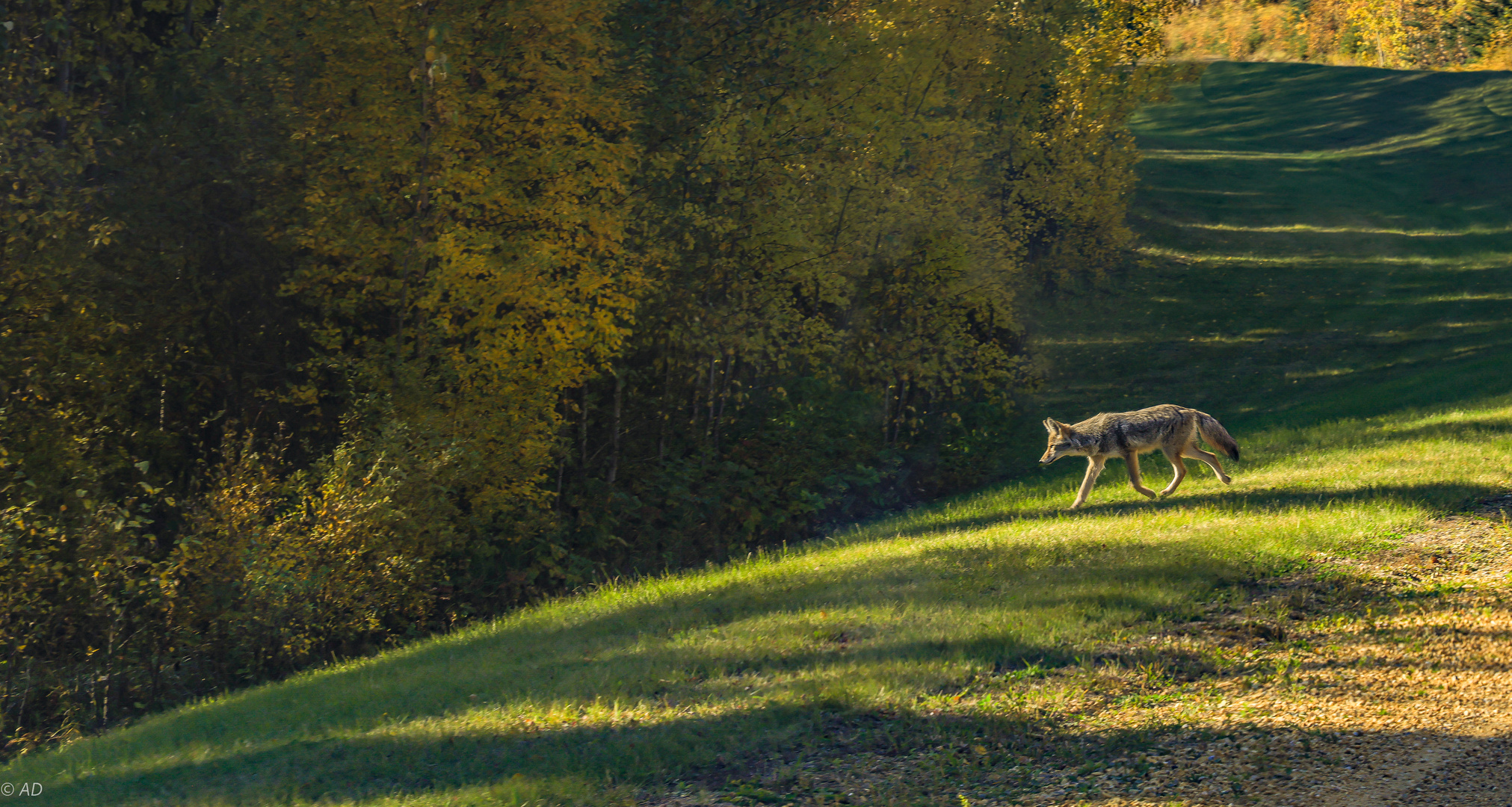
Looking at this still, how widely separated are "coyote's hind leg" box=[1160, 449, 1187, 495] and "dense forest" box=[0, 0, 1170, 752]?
7.84 meters

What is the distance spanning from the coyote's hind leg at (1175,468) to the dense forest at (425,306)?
25.7ft

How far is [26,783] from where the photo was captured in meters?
8.11

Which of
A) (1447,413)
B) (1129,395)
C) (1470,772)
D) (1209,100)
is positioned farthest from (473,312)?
(1209,100)

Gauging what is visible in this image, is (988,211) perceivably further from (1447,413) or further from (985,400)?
(1447,413)

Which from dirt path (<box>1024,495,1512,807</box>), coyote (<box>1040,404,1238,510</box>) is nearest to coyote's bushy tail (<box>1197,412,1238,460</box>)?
coyote (<box>1040,404,1238,510</box>)

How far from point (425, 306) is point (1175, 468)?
990 cm

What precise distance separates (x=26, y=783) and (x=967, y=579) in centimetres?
779

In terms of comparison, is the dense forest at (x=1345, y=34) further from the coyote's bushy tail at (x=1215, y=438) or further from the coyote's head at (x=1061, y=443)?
the coyote's head at (x=1061, y=443)

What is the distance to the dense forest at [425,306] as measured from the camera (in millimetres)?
13000

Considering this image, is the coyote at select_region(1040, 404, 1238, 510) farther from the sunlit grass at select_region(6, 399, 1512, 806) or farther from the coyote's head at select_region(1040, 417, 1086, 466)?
the sunlit grass at select_region(6, 399, 1512, 806)

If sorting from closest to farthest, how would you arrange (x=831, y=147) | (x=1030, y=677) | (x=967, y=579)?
(x=1030, y=677) → (x=967, y=579) → (x=831, y=147)

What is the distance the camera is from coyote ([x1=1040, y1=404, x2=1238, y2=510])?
41.3ft

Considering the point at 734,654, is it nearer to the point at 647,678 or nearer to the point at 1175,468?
the point at 647,678

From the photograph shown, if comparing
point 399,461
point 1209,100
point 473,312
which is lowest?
point 399,461
